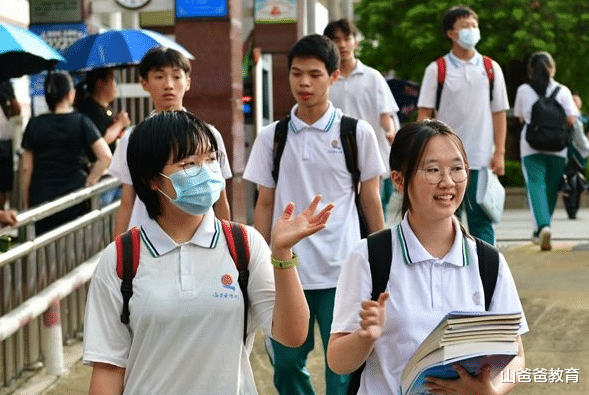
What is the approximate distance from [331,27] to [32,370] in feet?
9.84

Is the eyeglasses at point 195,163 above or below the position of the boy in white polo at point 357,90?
above

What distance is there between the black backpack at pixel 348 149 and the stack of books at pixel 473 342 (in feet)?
9.75

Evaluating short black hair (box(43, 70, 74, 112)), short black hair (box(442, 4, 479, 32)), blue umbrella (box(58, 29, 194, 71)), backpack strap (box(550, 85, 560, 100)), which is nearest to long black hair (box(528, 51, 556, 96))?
backpack strap (box(550, 85, 560, 100))

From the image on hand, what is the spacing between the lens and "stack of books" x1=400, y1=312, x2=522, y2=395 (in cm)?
347

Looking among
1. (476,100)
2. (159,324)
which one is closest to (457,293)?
(159,324)

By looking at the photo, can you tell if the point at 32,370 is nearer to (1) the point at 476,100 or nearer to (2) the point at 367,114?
(2) the point at 367,114

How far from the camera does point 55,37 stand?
49.4 feet

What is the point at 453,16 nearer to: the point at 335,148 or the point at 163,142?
the point at 335,148

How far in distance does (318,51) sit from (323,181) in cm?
61

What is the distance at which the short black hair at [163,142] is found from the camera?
392 cm

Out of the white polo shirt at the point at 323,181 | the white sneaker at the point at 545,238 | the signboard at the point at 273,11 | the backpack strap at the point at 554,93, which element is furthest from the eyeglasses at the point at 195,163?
the signboard at the point at 273,11

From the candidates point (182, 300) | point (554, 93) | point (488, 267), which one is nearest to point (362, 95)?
point (554, 93)

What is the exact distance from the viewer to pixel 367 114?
967 centimetres

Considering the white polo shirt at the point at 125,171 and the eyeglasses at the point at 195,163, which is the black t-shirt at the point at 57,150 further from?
the eyeglasses at the point at 195,163
